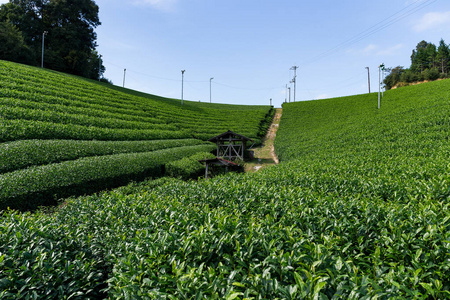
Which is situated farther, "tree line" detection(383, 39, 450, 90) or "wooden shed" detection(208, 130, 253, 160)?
"tree line" detection(383, 39, 450, 90)

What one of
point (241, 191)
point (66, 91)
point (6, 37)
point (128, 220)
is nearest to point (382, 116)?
point (241, 191)

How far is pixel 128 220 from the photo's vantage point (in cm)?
538

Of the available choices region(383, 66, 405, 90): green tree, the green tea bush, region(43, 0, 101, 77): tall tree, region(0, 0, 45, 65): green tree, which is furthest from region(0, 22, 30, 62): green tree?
region(383, 66, 405, 90): green tree

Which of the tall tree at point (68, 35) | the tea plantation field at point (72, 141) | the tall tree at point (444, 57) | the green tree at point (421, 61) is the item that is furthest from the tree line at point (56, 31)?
the green tree at point (421, 61)

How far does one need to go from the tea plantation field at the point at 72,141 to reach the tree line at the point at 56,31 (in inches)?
730

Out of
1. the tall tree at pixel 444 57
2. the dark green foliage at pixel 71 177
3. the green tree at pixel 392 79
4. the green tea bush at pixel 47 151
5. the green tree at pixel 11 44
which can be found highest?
the tall tree at pixel 444 57

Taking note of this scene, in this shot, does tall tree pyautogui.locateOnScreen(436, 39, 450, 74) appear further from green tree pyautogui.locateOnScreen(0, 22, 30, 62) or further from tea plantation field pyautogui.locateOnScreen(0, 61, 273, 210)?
green tree pyautogui.locateOnScreen(0, 22, 30, 62)

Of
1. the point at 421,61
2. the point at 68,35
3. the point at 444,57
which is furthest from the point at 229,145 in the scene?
the point at 421,61

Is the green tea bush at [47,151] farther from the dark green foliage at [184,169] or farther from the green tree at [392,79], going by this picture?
the green tree at [392,79]

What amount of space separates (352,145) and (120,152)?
21026 mm

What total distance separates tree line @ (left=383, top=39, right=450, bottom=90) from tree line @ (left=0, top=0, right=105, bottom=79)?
282ft

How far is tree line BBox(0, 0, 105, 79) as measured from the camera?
43.9 metres

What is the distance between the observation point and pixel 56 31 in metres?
A: 47.8

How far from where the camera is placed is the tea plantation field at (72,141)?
12.2 m
